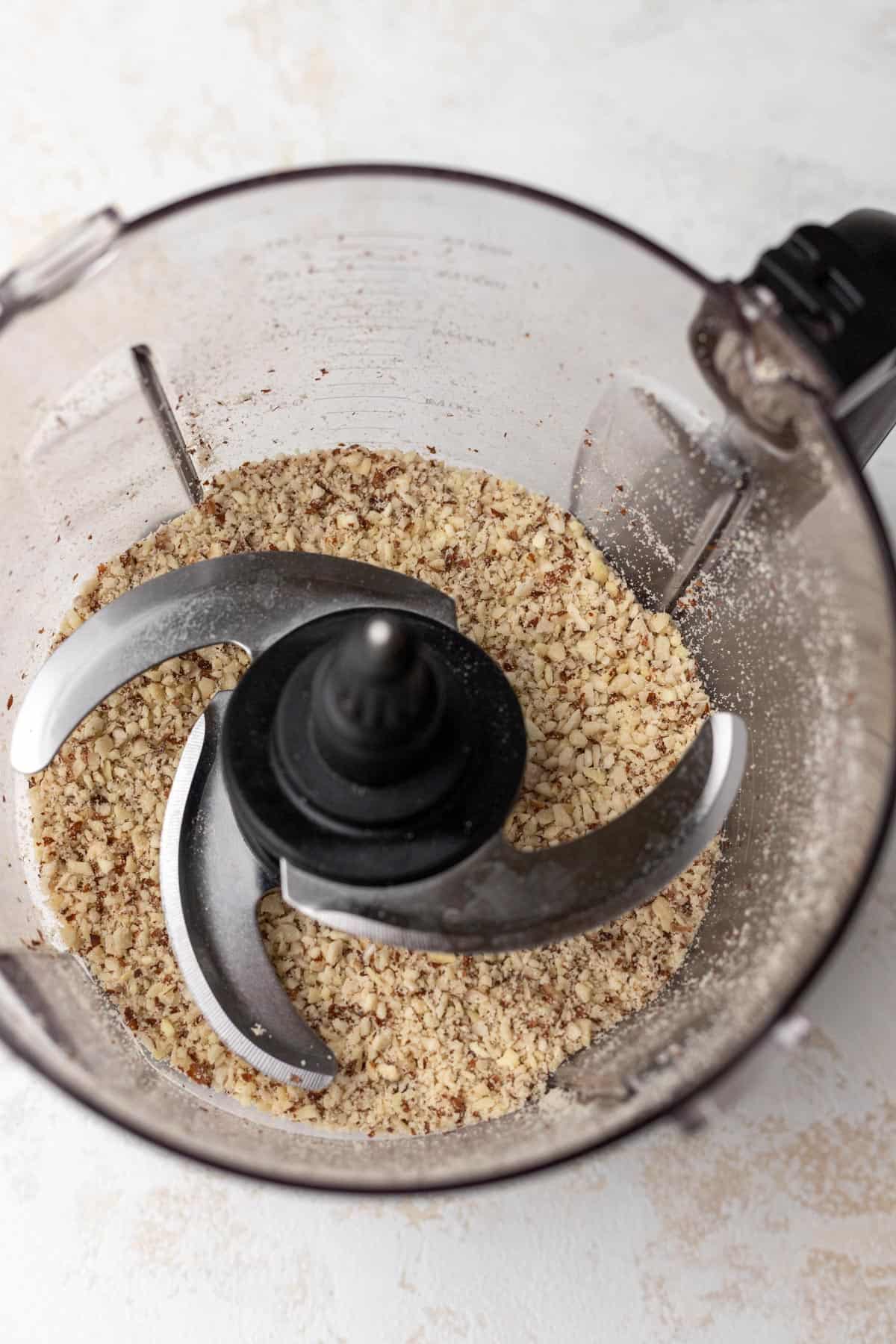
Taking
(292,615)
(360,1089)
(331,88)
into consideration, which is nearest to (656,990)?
(360,1089)

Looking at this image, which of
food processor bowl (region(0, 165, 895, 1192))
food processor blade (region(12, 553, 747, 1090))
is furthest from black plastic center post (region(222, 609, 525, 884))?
food processor bowl (region(0, 165, 895, 1192))

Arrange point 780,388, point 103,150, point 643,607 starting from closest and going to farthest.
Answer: point 780,388 < point 643,607 < point 103,150

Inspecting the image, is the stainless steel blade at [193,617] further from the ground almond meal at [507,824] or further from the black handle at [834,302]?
the black handle at [834,302]

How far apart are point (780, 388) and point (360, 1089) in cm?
46

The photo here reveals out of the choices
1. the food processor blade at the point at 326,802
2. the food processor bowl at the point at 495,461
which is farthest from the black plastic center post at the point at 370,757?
the food processor bowl at the point at 495,461

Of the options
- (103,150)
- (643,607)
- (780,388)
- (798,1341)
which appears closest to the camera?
(780,388)

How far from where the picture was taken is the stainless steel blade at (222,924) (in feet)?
2.35

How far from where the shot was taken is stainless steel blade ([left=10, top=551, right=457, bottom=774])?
2.44ft

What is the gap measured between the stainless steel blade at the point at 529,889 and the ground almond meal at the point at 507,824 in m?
0.09

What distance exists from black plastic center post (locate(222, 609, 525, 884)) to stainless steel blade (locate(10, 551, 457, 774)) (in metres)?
0.05

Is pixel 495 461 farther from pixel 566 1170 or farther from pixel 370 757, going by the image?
pixel 566 1170

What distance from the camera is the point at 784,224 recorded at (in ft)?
3.05

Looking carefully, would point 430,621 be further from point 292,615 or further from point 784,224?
point 784,224

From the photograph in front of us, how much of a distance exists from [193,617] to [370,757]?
7.8 inches
